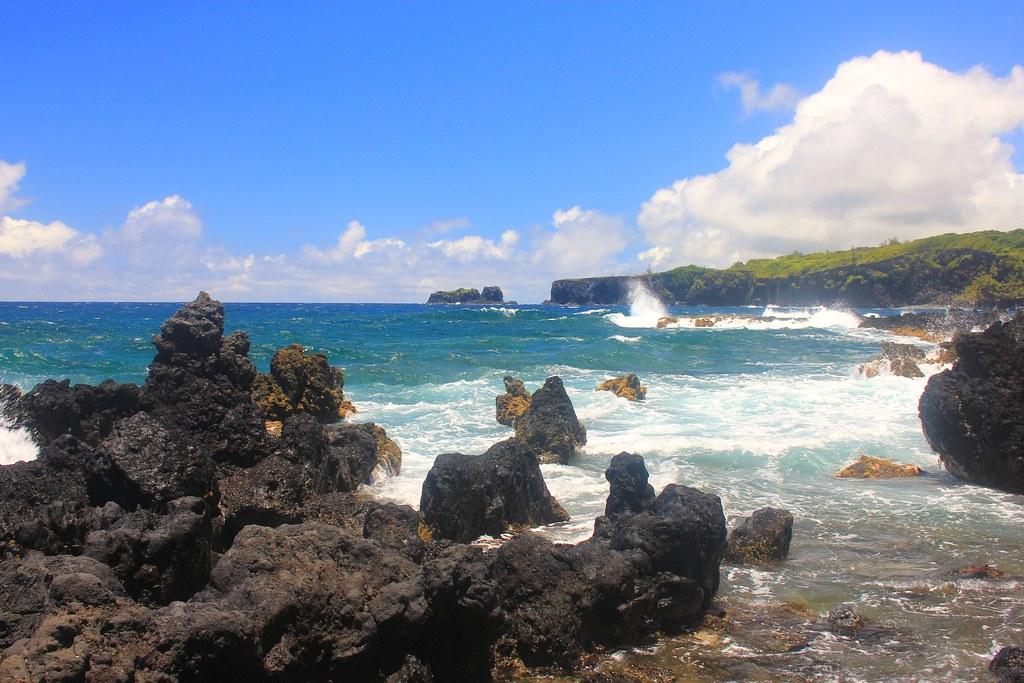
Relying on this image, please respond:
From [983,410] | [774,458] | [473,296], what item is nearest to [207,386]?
[774,458]

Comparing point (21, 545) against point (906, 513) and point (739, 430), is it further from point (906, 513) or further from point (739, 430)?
point (739, 430)

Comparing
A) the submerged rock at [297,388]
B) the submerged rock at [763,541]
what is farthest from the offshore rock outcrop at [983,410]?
the submerged rock at [297,388]

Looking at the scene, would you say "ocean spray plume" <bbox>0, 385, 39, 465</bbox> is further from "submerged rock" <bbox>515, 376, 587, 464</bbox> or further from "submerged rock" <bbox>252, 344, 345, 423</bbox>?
"submerged rock" <bbox>515, 376, 587, 464</bbox>

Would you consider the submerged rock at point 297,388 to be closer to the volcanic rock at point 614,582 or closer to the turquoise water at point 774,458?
the turquoise water at point 774,458

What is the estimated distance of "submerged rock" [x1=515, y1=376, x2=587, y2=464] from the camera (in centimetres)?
1542

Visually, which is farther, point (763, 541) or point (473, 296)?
point (473, 296)

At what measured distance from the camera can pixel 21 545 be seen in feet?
22.5

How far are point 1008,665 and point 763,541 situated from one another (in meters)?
3.46

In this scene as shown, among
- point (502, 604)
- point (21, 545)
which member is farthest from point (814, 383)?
point (21, 545)

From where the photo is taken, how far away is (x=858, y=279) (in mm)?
114562

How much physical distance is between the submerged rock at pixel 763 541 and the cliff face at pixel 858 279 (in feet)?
266

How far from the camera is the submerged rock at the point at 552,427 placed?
50.6 ft

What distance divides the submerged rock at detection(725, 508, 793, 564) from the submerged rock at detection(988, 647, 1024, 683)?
3183 mm

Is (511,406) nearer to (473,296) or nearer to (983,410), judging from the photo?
(983,410)
